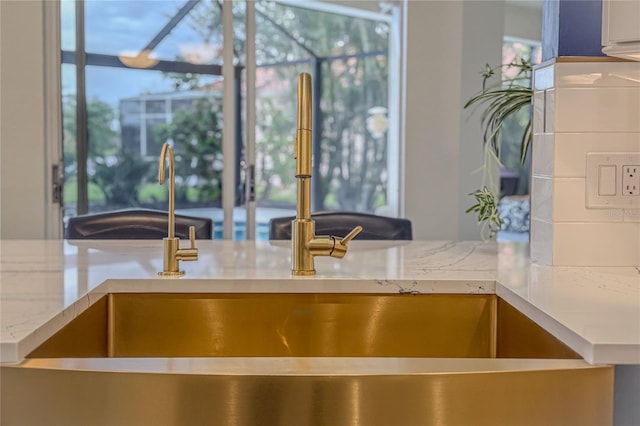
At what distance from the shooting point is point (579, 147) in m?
1.41

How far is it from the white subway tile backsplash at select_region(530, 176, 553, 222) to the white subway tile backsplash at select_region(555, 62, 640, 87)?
20 centimetres

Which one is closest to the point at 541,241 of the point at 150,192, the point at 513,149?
the point at 150,192

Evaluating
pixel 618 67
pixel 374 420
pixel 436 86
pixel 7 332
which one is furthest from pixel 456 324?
pixel 436 86

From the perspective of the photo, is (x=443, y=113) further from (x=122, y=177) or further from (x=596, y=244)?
(x=596, y=244)

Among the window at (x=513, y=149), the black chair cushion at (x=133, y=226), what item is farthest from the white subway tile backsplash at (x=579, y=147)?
the window at (x=513, y=149)

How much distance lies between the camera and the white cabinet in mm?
1254

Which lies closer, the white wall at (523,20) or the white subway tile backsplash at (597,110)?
the white subway tile backsplash at (597,110)

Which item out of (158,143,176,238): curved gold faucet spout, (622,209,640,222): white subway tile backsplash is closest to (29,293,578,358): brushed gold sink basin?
(158,143,176,238): curved gold faucet spout

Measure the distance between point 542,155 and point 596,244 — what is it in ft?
0.71

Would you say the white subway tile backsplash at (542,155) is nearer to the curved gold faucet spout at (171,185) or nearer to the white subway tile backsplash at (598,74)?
the white subway tile backsplash at (598,74)

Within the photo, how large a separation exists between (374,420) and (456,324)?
476 millimetres

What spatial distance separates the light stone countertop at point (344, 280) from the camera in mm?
922

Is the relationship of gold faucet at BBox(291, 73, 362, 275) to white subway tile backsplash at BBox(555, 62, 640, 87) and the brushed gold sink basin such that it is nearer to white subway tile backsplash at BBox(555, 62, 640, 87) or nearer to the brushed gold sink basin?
the brushed gold sink basin

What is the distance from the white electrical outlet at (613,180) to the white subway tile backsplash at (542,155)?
0.25 ft
